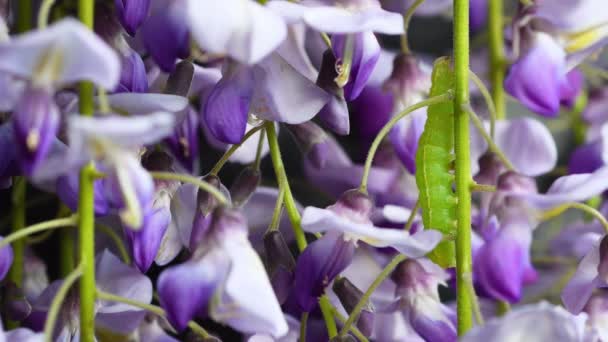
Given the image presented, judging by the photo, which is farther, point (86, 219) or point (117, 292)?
point (117, 292)

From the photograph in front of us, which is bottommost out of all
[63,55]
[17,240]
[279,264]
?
[17,240]

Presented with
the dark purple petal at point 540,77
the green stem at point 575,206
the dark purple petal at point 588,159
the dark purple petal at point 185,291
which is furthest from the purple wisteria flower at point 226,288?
the dark purple petal at point 588,159

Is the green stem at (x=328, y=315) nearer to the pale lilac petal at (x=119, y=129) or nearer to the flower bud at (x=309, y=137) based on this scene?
the flower bud at (x=309, y=137)

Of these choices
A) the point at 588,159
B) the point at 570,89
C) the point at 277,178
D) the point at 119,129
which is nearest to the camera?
the point at 119,129

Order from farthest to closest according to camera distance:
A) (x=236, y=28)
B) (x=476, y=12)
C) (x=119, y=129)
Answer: (x=476, y=12) < (x=236, y=28) < (x=119, y=129)

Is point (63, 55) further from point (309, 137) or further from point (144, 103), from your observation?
point (309, 137)

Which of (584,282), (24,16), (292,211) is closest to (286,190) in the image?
(292,211)

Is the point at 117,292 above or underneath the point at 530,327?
underneath
